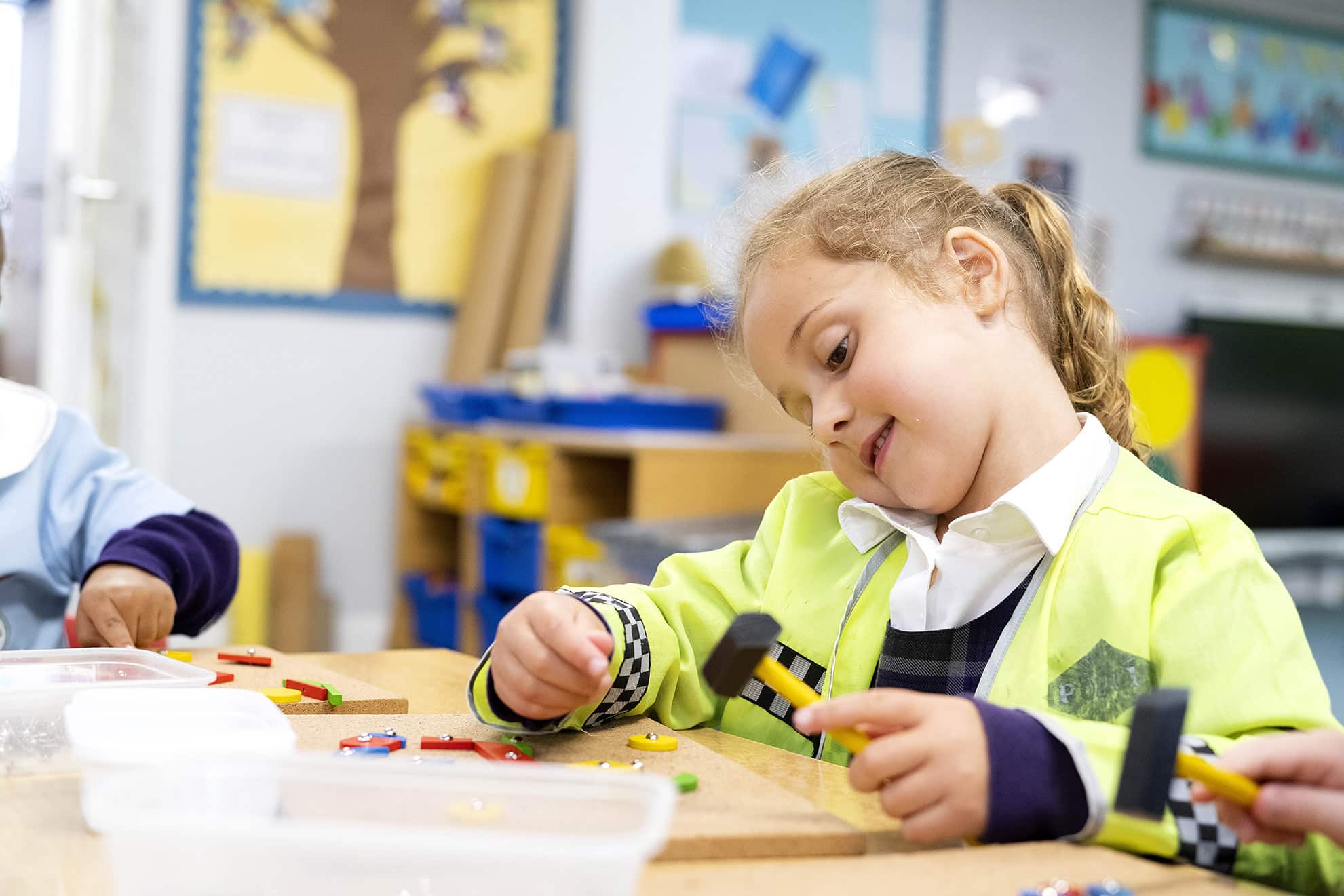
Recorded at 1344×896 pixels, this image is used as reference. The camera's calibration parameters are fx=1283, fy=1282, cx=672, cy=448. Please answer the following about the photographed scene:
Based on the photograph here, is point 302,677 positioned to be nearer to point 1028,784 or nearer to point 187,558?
point 187,558

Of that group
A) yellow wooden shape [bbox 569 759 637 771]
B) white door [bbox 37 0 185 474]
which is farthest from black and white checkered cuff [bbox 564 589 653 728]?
white door [bbox 37 0 185 474]

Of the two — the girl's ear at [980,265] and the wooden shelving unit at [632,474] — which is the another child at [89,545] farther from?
the wooden shelving unit at [632,474]

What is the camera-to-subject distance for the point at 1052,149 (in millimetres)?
4098

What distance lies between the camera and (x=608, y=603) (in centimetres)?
80

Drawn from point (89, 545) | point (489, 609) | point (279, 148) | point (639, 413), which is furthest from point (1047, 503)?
point (279, 148)

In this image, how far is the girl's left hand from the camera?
537mm

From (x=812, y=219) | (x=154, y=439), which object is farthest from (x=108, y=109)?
(x=812, y=219)

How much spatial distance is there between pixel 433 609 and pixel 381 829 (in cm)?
287

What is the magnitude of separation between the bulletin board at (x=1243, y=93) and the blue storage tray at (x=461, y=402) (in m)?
2.50

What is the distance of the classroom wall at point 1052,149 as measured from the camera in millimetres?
3447

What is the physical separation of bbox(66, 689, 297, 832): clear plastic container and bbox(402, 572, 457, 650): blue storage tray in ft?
8.23

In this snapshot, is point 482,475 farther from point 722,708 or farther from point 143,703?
point 143,703

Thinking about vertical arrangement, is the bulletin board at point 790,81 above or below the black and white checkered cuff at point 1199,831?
above

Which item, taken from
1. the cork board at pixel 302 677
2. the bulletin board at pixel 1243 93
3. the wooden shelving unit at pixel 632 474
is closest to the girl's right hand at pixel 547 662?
the cork board at pixel 302 677
